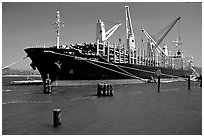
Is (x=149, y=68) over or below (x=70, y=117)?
over

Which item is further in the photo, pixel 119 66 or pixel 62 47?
pixel 119 66

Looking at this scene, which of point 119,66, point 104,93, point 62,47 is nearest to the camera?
point 104,93

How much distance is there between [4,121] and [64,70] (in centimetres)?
2628

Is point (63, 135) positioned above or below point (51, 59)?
below

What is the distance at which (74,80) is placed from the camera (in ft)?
141

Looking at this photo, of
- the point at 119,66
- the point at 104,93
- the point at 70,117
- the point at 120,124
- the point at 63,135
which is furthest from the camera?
the point at 119,66

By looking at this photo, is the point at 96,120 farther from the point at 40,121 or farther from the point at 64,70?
the point at 64,70

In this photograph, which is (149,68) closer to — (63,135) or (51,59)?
(51,59)

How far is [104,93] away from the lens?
2883cm

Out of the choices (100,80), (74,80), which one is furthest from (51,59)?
(100,80)

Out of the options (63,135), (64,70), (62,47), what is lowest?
(63,135)

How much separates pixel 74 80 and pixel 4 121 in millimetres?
27718

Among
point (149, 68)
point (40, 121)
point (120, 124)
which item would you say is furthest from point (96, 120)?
point (149, 68)

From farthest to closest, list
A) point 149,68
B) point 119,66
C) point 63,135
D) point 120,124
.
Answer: point 149,68
point 119,66
point 120,124
point 63,135
